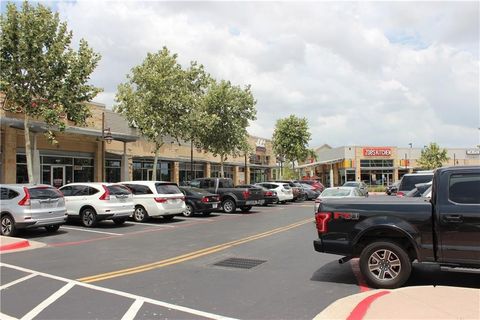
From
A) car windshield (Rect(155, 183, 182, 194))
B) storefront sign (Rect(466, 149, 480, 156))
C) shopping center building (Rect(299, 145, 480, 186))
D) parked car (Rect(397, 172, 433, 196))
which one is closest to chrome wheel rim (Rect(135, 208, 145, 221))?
car windshield (Rect(155, 183, 182, 194))

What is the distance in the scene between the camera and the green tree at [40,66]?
60.9ft

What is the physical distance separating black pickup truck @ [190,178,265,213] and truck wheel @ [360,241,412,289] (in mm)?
16439

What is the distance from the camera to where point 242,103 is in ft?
112

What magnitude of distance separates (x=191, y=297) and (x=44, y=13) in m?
16.2

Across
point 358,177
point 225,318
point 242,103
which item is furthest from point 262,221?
point 358,177

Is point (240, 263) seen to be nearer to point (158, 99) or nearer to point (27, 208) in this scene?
point (27, 208)

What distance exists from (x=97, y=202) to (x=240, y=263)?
8570 mm

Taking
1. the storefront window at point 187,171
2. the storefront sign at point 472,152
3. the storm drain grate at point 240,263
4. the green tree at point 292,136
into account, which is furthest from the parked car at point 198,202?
the storefront sign at point 472,152

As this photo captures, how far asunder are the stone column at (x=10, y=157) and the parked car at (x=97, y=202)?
7377mm

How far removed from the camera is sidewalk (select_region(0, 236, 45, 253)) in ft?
40.4

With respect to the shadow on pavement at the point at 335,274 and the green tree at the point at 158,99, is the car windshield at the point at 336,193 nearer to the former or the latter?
the shadow on pavement at the point at 335,274

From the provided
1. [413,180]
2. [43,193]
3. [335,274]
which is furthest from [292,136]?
[335,274]

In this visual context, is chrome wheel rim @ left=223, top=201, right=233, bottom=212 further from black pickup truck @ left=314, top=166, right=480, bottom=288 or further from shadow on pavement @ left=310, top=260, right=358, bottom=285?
black pickup truck @ left=314, top=166, right=480, bottom=288

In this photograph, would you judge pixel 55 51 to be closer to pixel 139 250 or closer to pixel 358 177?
pixel 139 250
